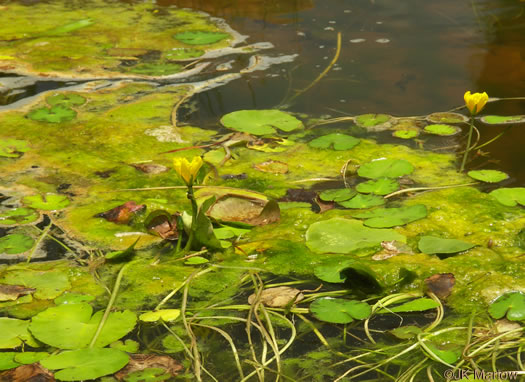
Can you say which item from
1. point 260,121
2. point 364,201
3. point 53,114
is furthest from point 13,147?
point 364,201

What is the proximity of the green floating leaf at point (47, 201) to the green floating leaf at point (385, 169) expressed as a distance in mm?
958

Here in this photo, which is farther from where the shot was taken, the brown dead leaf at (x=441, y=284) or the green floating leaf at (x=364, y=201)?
the green floating leaf at (x=364, y=201)

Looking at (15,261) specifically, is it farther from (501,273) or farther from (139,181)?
(501,273)

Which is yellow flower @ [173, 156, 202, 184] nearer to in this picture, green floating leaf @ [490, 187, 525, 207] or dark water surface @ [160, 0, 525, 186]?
green floating leaf @ [490, 187, 525, 207]

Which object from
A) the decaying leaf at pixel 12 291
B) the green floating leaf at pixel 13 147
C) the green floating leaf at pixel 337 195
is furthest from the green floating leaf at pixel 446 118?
the decaying leaf at pixel 12 291

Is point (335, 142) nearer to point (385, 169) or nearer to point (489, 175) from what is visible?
point (385, 169)

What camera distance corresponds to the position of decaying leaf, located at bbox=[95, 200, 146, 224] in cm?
199

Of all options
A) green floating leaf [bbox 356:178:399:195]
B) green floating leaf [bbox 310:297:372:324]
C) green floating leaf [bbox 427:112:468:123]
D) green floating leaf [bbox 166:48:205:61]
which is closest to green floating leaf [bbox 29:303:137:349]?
green floating leaf [bbox 310:297:372:324]

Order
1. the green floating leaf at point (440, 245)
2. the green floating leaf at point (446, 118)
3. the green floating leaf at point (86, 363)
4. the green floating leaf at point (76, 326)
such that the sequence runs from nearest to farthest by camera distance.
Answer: the green floating leaf at point (86, 363), the green floating leaf at point (76, 326), the green floating leaf at point (440, 245), the green floating leaf at point (446, 118)

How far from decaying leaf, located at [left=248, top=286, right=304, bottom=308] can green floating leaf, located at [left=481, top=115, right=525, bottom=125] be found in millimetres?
1360

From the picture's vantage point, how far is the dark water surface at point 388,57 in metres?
2.79

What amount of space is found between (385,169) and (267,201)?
0.49 m

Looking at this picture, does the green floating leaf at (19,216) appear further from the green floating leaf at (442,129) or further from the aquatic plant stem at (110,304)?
the green floating leaf at (442,129)

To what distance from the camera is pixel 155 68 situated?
3293 mm
